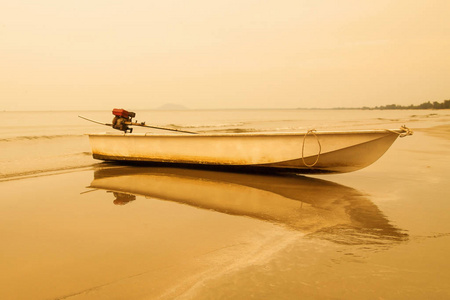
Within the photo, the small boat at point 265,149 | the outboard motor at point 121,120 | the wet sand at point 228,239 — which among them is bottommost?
the wet sand at point 228,239

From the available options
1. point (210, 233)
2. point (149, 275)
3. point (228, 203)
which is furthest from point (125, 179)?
point (149, 275)

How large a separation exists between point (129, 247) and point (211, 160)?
3.92 m

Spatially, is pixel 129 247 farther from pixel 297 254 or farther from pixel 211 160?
pixel 211 160

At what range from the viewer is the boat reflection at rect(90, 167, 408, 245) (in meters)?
3.58

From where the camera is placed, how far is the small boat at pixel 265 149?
5.66 meters

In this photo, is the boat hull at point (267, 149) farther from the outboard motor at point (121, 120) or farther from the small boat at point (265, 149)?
the outboard motor at point (121, 120)

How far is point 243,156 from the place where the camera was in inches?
260

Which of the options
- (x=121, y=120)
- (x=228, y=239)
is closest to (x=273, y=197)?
(x=228, y=239)

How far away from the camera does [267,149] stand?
634cm

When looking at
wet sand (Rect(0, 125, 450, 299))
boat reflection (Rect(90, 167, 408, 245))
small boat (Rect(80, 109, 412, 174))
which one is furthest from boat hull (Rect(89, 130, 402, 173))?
wet sand (Rect(0, 125, 450, 299))

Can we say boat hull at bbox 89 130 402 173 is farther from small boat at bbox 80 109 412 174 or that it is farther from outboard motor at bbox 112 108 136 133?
outboard motor at bbox 112 108 136 133

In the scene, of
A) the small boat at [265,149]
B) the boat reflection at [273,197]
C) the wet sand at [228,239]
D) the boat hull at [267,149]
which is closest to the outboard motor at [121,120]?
the small boat at [265,149]

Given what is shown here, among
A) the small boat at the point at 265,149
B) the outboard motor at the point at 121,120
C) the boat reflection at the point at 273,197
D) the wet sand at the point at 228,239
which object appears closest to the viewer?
the wet sand at the point at 228,239

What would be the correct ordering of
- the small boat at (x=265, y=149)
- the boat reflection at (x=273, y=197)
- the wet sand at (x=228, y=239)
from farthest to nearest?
the small boat at (x=265, y=149)
the boat reflection at (x=273, y=197)
the wet sand at (x=228, y=239)
